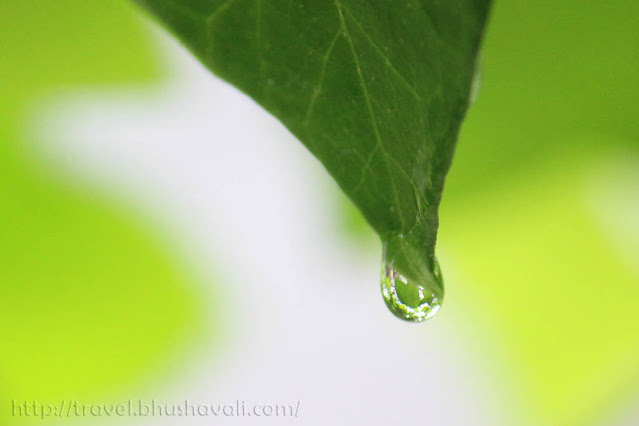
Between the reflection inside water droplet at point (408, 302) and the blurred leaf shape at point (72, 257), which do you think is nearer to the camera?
the reflection inside water droplet at point (408, 302)

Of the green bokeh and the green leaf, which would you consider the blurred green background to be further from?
the green leaf

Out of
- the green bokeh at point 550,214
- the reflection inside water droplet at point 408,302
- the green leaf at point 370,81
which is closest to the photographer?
the green leaf at point 370,81

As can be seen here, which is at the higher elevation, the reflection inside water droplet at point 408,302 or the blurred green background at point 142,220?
the reflection inside water droplet at point 408,302

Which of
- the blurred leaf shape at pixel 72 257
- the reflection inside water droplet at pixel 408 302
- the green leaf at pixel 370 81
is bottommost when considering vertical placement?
the blurred leaf shape at pixel 72 257

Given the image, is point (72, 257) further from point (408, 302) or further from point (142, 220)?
point (408, 302)

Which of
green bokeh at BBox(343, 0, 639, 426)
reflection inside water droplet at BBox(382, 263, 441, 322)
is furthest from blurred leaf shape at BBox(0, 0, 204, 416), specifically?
reflection inside water droplet at BBox(382, 263, 441, 322)

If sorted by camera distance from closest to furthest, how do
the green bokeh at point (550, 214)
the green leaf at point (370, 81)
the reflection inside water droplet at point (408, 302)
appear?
1. the green leaf at point (370, 81)
2. the reflection inside water droplet at point (408, 302)
3. the green bokeh at point (550, 214)

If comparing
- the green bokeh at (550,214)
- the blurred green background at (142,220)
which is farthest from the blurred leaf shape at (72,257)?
the green bokeh at (550,214)

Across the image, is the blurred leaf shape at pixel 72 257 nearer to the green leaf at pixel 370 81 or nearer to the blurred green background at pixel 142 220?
the blurred green background at pixel 142 220
